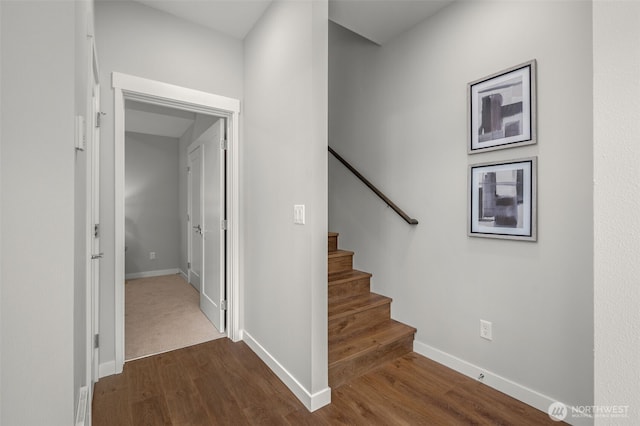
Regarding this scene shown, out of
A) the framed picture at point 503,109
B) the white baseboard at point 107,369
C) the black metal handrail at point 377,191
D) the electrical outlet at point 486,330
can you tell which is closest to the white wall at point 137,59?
the white baseboard at point 107,369

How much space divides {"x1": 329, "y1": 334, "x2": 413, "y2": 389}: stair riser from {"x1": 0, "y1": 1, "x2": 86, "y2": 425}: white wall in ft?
4.58

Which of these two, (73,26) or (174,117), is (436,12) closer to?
(73,26)

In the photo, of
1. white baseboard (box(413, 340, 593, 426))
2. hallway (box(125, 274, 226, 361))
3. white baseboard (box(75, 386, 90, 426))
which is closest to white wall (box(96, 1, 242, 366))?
hallway (box(125, 274, 226, 361))

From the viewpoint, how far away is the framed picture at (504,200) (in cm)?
169

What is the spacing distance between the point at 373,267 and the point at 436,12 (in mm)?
2132

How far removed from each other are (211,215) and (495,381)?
107 inches

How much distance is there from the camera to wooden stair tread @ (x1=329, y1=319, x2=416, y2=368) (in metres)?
1.97

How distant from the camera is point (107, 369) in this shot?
2.02 metres

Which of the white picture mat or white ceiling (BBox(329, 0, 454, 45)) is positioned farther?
white ceiling (BBox(329, 0, 454, 45))

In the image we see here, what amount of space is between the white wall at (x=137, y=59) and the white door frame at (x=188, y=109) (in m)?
0.04

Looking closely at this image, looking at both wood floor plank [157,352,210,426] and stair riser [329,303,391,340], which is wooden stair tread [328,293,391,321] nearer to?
stair riser [329,303,391,340]

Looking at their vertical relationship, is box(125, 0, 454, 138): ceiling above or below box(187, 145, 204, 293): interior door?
above

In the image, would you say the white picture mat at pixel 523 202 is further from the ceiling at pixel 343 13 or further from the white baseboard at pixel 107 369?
the white baseboard at pixel 107 369

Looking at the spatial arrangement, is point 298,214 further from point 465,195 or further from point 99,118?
point 99,118
